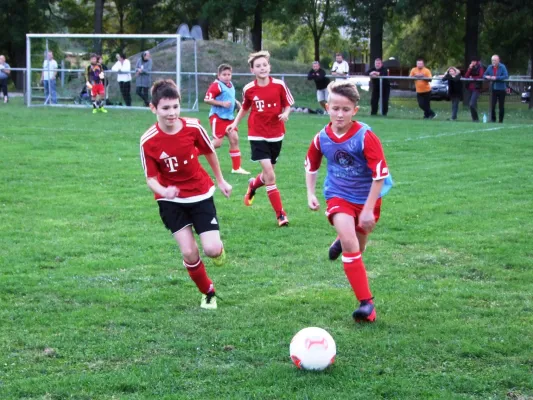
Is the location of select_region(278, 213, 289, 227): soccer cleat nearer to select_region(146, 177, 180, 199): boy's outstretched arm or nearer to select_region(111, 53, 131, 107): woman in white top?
select_region(146, 177, 180, 199): boy's outstretched arm

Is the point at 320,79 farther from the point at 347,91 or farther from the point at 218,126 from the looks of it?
the point at 347,91

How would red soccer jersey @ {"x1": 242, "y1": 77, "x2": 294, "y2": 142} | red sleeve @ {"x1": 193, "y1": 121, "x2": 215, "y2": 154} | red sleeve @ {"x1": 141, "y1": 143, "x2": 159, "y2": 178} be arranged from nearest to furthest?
red sleeve @ {"x1": 141, "y1": 143, "x2": 159, "y2": 178}, red sleeve @ {"x1": 193, "y1": 121, "x2": 215, "y2": 154}, red soccer jersey @ {"x1": 242, "y1": 77, "x2": 294, "y2": 142}

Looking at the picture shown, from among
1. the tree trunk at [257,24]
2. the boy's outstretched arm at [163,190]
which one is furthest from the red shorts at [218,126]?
the tree trunk at [257,24]

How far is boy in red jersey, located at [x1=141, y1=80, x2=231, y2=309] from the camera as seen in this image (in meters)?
5.73

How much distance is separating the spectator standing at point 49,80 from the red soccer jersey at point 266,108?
1870 centimetres

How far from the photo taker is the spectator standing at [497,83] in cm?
2127

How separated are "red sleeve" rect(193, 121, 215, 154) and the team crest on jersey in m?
0.97

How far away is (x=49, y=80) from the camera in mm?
27016

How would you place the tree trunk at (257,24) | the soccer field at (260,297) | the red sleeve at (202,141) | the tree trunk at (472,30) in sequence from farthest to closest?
the tree trunk at (257,24) → the tree trunk at (472,30) → the red sleeve at (202,141) → the soccer field at (260,297)

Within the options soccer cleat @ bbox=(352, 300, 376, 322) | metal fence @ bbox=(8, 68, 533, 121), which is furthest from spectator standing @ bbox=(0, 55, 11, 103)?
soccer cleat @ bbox=(352, 300, 376, 322)

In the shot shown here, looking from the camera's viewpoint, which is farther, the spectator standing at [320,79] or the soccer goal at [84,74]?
the soccer goal at [84,74]

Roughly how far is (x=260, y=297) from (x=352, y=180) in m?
1.11

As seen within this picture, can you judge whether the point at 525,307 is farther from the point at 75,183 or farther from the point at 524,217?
the point at 75,183

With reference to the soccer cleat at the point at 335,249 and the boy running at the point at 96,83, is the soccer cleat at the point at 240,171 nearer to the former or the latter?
the soccer cleat at the point at 335,249
